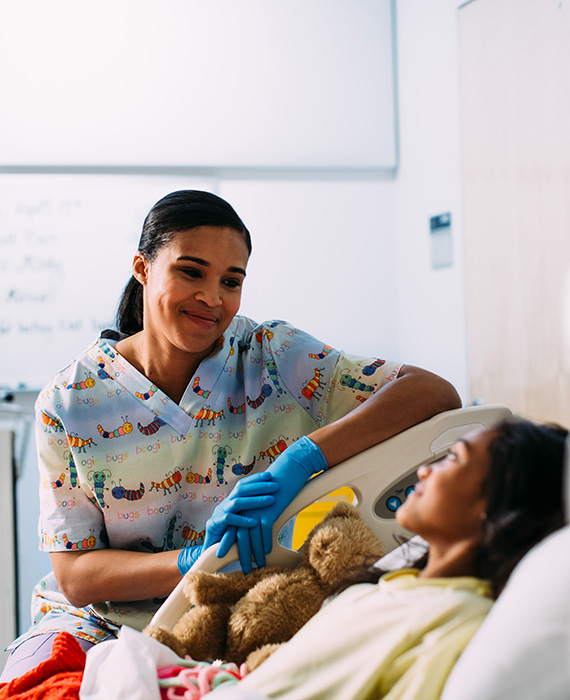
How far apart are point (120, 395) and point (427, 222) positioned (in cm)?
168

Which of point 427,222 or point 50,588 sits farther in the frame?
point 427,222

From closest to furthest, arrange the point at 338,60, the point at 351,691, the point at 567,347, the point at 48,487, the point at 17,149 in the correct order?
1. the point at 351,691
2. the point at 48,487
3. the point at 567,347
4. the point at 17,149
5. the point at 338,60

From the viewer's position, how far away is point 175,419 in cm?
128

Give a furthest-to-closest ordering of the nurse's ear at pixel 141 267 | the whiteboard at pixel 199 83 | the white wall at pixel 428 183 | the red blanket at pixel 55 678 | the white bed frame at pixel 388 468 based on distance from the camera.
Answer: the whiteboard at pixel 199 83 → the white wall at pixel 428 183 → the nurse's ear at pixel 141 267 → the white bed frame at pixel 388 468 → the red blanket at pixel 55 678

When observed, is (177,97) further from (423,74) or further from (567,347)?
(567,347)

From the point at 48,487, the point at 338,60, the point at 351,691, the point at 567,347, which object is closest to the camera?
the point at 351,691

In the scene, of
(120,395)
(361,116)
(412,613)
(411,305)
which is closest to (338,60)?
(361,116)

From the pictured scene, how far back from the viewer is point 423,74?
2.63 metres

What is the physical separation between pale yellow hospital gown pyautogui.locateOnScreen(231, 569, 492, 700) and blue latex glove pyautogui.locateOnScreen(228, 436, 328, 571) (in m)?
0.29

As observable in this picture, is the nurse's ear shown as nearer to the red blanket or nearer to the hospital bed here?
the hospital bed

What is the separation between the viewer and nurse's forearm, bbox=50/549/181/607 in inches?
44.7

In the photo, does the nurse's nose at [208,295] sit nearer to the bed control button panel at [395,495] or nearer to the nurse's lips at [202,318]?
the nurse's lips at [202,318]

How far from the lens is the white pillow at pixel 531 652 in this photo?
57 centimetres

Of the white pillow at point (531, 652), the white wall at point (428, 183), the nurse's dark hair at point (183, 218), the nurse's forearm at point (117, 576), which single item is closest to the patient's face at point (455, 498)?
the white pillow at point (531, 652)
